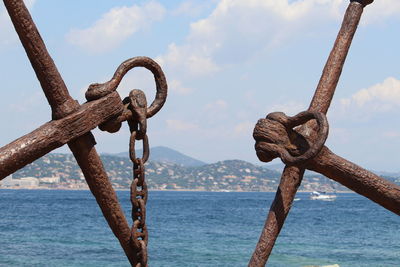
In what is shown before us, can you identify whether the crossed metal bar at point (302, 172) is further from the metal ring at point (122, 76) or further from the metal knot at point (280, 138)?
the metal ring at point (122, 76)

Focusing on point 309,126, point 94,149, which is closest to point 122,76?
point 94,149

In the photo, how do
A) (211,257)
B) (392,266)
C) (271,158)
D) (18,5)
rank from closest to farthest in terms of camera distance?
(18,5) < (271,158) < (392,266) < (211,257)

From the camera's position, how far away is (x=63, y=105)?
446 centimetres

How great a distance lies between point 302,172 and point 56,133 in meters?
2.00

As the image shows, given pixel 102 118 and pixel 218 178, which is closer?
pixel 102 118

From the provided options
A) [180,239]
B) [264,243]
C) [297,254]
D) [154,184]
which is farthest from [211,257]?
[154,184]

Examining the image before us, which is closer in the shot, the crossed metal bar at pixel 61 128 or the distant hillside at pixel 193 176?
the crossed metal bar at pixel 61 128

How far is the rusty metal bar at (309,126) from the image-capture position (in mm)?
5434

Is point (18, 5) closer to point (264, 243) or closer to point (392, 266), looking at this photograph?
point (264, 243)

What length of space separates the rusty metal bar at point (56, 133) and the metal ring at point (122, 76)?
1.7 inches

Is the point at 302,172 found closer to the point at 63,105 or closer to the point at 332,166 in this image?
the point at 332,166

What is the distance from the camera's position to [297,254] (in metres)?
34.2

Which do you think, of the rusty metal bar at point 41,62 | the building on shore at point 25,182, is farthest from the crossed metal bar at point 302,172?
the building on shore at point 25,182

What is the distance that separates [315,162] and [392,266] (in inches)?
1028
